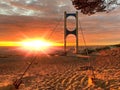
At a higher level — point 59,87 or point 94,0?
point 94,0

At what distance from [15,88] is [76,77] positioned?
2.93m

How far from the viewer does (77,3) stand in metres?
19.9

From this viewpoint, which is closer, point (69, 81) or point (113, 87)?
point (113, 87)

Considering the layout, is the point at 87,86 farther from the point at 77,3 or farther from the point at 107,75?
the point at 77,3

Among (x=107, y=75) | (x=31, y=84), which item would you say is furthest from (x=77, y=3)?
(x=31, y=84)

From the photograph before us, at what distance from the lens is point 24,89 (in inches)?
418

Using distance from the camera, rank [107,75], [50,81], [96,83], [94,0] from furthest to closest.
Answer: [94,0], [107,75], [50,81], [96,83]

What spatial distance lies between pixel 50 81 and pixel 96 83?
197 centimetres

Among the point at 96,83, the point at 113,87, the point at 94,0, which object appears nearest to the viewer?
the point at 113,87

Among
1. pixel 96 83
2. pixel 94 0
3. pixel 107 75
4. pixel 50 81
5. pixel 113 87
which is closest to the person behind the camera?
pixel 113 87

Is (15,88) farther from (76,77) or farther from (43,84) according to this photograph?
(76,77)

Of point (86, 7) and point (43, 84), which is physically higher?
point (86, 7)

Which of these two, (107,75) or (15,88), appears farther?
(107,75)

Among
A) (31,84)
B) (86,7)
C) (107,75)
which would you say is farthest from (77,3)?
(31,84)
